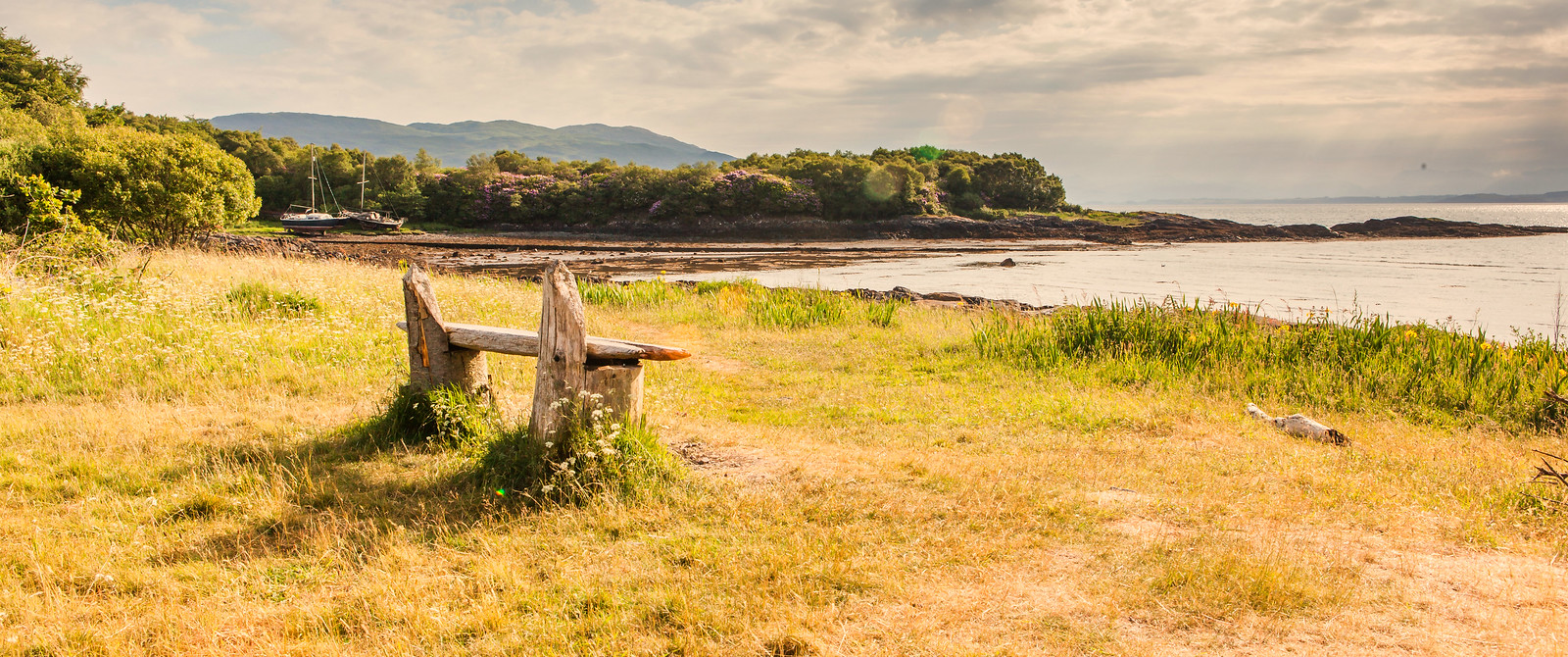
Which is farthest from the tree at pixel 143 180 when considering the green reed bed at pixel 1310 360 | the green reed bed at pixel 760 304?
the green reed bed at pixel 1310 360

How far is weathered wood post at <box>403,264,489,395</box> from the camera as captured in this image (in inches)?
235

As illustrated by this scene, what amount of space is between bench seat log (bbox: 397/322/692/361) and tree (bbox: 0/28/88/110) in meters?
57.0

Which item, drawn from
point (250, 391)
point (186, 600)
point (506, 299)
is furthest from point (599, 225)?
point (186, 600)

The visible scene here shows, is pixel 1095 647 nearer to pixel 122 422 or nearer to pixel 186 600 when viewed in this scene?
pixel 186 600

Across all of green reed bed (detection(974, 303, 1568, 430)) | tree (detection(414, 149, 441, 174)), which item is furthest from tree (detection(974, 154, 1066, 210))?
green reed bed (detection(974, 303, 1568, 430))

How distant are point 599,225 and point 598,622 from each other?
216ft

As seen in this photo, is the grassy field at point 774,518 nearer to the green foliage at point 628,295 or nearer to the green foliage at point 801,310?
the green foliage at point 801,310

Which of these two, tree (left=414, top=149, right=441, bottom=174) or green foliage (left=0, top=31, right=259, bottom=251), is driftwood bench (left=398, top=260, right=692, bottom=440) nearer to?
green foliage (left=0, top=31, right=259, bottom=251)

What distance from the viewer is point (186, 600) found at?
12.3 feet

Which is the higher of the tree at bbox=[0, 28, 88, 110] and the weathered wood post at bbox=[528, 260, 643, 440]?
the tree at bbox=[0, 28, 88, 110]

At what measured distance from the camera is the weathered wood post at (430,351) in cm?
598

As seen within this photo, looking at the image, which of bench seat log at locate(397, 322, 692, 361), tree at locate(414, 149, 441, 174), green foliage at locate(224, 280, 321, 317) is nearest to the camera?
bench seat log at locate(397, 322, 692, 361)

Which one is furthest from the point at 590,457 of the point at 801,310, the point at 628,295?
the point at 628,295

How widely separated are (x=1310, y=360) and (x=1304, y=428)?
3.22m
